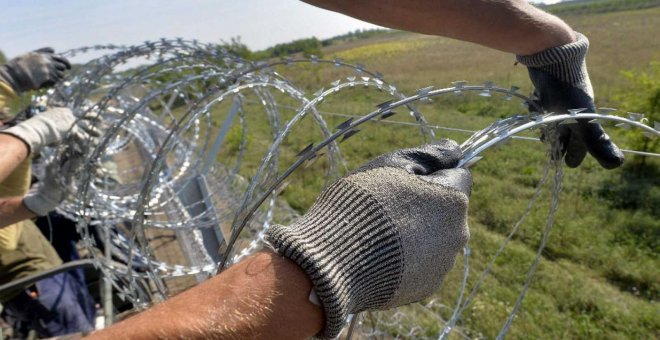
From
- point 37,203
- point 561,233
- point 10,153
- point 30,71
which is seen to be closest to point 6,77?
point 30,71

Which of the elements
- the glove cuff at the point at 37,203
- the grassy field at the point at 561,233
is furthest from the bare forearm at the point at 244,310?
the glove cuff at the point at 37,203

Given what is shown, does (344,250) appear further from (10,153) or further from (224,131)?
(224,131)

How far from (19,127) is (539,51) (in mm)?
2629

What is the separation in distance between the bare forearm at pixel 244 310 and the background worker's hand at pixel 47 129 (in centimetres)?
214

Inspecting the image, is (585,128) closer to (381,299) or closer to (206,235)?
(381,299)

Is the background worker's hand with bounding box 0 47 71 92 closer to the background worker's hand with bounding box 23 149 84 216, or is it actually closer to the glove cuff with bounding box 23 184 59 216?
the background worker's hand with bounding box 23 149 84 216

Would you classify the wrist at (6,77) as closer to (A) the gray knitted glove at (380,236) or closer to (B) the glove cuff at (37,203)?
(B) the glove cuff at (37,203)

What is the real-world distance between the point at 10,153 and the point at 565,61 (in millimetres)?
2564

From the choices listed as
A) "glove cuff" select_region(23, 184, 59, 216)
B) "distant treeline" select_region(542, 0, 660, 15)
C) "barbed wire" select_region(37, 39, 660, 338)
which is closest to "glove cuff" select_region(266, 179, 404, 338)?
"barbed wire" select_region(37, 39, 660, 338)

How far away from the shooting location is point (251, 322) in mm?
874

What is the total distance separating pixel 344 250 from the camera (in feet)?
3.10

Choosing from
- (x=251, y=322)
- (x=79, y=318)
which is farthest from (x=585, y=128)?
(x=79, y=318)

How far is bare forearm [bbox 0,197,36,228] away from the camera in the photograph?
9.66ft

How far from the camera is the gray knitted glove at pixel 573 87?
143 cm
